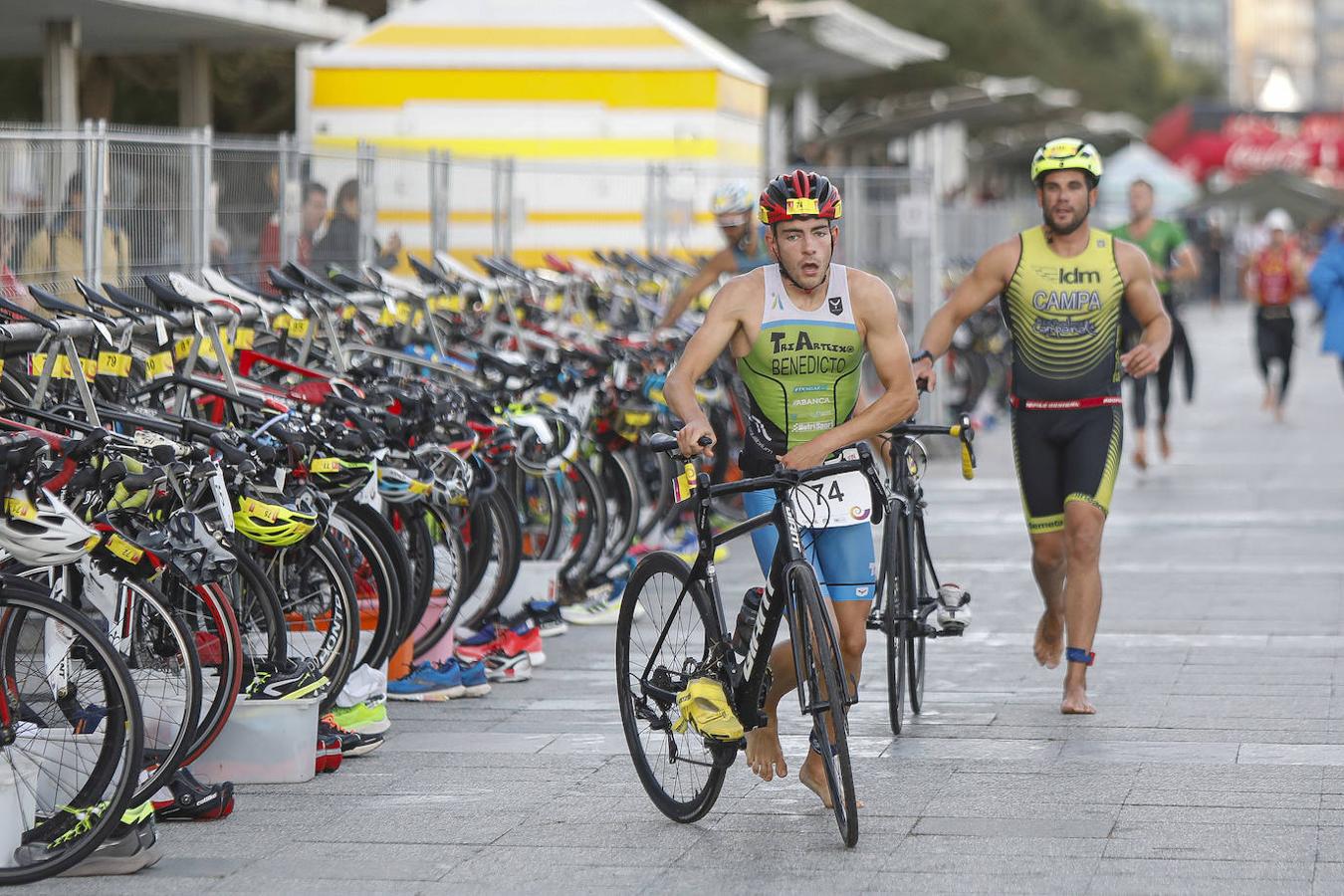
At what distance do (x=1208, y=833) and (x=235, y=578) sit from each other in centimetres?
288

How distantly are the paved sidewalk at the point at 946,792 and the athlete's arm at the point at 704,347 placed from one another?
45.1 inches

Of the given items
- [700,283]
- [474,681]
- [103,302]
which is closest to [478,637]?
[474,681]

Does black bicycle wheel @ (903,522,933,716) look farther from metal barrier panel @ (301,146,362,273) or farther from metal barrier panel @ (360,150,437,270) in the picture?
metal barrier panel @ (360,150,437,270)

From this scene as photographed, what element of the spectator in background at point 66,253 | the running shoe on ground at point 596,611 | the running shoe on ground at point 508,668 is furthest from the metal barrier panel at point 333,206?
the running shoe on ground at point 508,668

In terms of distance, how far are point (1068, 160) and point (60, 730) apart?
4050mm

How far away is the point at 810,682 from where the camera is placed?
5930mm

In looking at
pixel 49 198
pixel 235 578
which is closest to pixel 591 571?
pixel 49 198

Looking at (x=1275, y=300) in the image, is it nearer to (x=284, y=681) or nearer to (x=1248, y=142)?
(x=284, y=681)

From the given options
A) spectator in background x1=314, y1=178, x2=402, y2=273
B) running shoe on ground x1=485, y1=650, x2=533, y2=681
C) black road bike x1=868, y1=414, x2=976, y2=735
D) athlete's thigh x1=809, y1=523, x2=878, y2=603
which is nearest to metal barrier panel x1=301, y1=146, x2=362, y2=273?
spectator in background x1=314, y1=178, x2=402, y2=273

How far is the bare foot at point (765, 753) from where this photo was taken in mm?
6473

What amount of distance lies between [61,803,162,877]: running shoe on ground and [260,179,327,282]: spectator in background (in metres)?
5.73

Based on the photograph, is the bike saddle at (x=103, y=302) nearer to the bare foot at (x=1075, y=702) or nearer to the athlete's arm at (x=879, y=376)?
the athlete's arm at (x=879, y=376)

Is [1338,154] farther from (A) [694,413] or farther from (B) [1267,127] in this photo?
(A) [694,413]

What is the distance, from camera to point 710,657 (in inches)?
245
